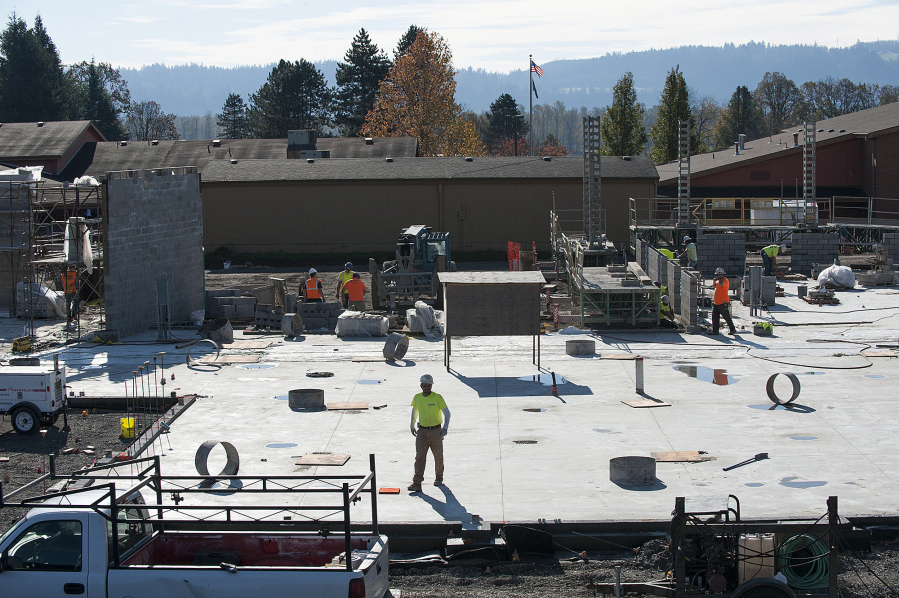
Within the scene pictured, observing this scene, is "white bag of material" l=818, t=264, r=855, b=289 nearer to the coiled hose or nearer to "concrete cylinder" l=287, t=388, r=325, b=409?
"concrete cylinder" l=287, t=388, r=325, b=409

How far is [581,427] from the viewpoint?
15.9 meters

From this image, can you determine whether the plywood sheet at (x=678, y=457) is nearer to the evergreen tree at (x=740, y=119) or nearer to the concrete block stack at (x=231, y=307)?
the concrete block stack at (x=231, y=307)

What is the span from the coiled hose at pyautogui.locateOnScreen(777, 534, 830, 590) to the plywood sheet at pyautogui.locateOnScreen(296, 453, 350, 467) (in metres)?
7.03

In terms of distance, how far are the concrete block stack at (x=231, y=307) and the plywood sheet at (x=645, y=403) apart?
14.2m

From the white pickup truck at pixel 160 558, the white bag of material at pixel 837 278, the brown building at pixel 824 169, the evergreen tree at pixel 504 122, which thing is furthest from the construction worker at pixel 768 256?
the evergreen tree at pixel 504 122

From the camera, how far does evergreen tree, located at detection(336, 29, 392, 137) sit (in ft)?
286

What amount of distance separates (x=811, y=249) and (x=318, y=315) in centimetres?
2026

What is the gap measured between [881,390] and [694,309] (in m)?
7.07

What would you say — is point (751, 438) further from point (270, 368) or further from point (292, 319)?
point (292, 319)

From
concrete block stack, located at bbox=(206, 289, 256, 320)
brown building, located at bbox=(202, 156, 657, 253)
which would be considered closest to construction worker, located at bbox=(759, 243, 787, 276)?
brown building, located at bbox=(202, 156, 657, 253)

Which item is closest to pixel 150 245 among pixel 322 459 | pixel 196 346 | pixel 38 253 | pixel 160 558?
pixel 196 346

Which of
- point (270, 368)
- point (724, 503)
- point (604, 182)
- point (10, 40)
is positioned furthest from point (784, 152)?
point (10, 40)

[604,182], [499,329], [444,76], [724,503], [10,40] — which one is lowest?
[724,503]

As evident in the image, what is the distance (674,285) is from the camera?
26234mm
